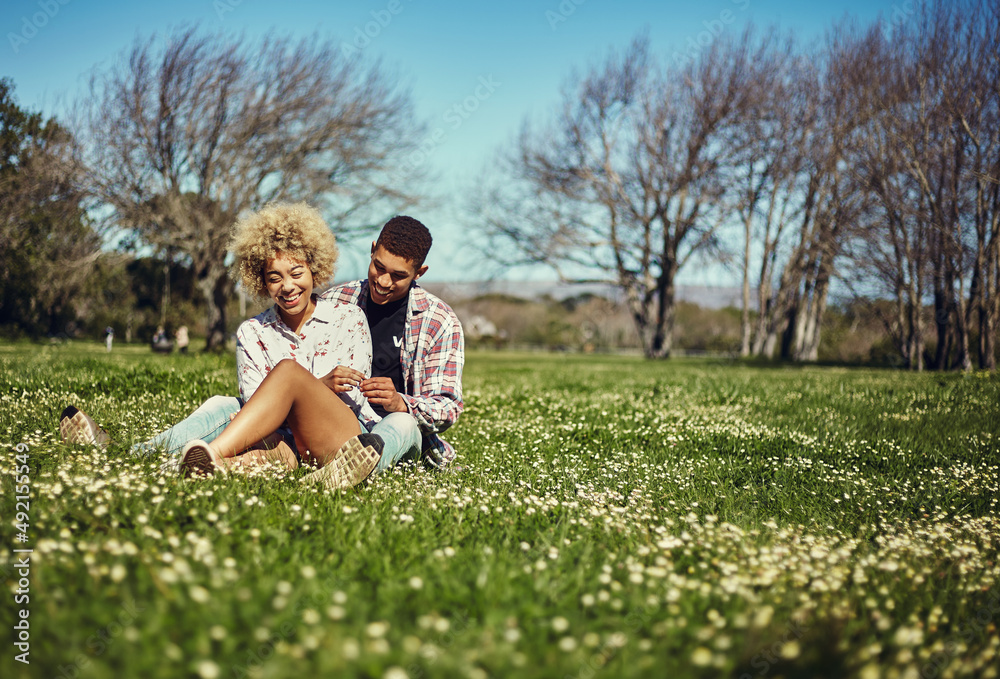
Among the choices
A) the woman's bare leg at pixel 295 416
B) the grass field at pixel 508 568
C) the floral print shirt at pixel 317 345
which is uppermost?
the floral print shirt at pixel 317 345

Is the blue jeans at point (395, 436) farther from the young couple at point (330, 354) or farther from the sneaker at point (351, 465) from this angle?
the sneaker at point (351, 465)

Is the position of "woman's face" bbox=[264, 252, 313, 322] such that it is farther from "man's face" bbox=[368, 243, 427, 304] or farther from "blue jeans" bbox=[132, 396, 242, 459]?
"blue jeans" bbox=[132, 396, 242, 459]

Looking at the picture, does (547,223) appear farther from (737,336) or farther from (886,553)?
(737,336)

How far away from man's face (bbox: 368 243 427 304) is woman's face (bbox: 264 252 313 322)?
486 millimetres

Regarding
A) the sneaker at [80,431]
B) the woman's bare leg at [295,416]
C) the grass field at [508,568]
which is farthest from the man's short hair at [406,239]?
the sneaker at [80,431]

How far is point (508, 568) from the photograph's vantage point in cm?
240

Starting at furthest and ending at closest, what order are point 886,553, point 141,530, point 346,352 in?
1. point 346,352
2. point 886,553
3. point 141,530

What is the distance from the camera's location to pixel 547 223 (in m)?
31.2

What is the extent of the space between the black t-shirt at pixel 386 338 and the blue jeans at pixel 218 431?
2.14ft

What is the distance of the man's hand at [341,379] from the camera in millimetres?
3881

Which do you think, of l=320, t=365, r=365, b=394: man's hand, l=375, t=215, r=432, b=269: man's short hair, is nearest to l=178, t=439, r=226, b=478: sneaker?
l=320, t=365, r=365, b=394: man's hand

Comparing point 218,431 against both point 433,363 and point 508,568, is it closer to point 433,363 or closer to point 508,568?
point 433,363

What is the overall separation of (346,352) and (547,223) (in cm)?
2798

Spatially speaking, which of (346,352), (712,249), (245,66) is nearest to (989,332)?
(712,249)
